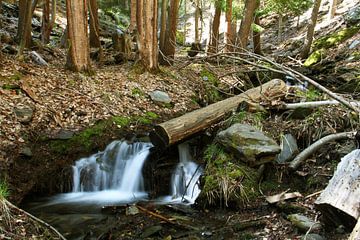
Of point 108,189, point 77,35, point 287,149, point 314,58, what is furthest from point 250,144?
point 314,58

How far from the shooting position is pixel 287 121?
23.6ft

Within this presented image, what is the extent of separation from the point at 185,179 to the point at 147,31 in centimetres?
598

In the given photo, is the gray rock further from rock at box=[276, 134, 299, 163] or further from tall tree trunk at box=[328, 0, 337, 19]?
tall tree trunk at box=[328, 0, 337, 19]

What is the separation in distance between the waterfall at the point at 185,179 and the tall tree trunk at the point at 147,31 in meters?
4.84

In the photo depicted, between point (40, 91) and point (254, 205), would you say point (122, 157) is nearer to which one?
point (40, 91)

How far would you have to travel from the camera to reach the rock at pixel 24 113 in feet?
23.6

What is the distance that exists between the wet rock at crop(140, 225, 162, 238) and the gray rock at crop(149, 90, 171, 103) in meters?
5.37

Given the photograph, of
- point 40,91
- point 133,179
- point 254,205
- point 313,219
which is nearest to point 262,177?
point 254,205

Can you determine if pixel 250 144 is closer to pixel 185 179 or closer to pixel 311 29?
pixel 185 179

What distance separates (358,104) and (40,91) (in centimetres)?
671

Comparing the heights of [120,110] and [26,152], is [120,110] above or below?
above

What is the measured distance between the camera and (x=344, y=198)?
12.5 ft

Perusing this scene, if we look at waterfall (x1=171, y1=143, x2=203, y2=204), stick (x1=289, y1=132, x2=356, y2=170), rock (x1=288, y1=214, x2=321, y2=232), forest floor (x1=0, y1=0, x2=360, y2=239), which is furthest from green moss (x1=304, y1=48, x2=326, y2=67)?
rock (x1=288, y1=214, x2=321, y2=232)

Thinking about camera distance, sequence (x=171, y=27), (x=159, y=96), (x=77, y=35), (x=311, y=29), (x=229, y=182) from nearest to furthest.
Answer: (x=229, y=182) < (x=77, y=35) < (x=159, y=96) < (x=171, y=27) < (x=311, y=29)
